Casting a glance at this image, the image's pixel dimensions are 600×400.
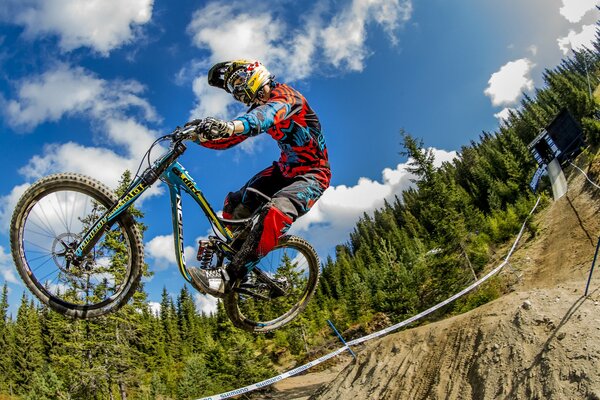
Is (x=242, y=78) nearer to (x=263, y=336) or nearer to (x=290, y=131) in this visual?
(x=290, y=131)

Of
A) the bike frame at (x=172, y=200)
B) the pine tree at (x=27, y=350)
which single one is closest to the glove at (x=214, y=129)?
the bike frame at (x=172, y=200)

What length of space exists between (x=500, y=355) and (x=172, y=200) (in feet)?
17.5

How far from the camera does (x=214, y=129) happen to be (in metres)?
4.31

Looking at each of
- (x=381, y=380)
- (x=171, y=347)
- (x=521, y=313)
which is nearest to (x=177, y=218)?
(x=521, y=313)

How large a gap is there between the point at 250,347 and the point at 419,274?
17756 mm

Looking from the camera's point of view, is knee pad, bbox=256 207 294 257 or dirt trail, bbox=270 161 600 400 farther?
knee pad, bbox=256 207 294 257

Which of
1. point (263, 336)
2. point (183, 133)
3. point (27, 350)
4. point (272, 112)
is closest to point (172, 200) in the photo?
point (183, 133)

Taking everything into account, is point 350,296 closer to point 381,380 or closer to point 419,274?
point 419,274

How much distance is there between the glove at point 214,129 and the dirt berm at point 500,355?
4843 mm

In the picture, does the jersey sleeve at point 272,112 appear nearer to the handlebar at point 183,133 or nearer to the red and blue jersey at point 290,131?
the red and blue jersey at point 290,131

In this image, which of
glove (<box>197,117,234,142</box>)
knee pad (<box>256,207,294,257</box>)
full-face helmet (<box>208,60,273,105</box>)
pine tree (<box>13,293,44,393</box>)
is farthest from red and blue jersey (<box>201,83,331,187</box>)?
pine tree (<box>13,293,44,393</box>)

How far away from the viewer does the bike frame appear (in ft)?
14.9

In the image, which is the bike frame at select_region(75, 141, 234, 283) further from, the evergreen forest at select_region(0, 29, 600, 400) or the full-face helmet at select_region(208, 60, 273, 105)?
the evergreen forest at select_region(0, 29, 600, 400)

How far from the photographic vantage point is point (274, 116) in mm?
4777
